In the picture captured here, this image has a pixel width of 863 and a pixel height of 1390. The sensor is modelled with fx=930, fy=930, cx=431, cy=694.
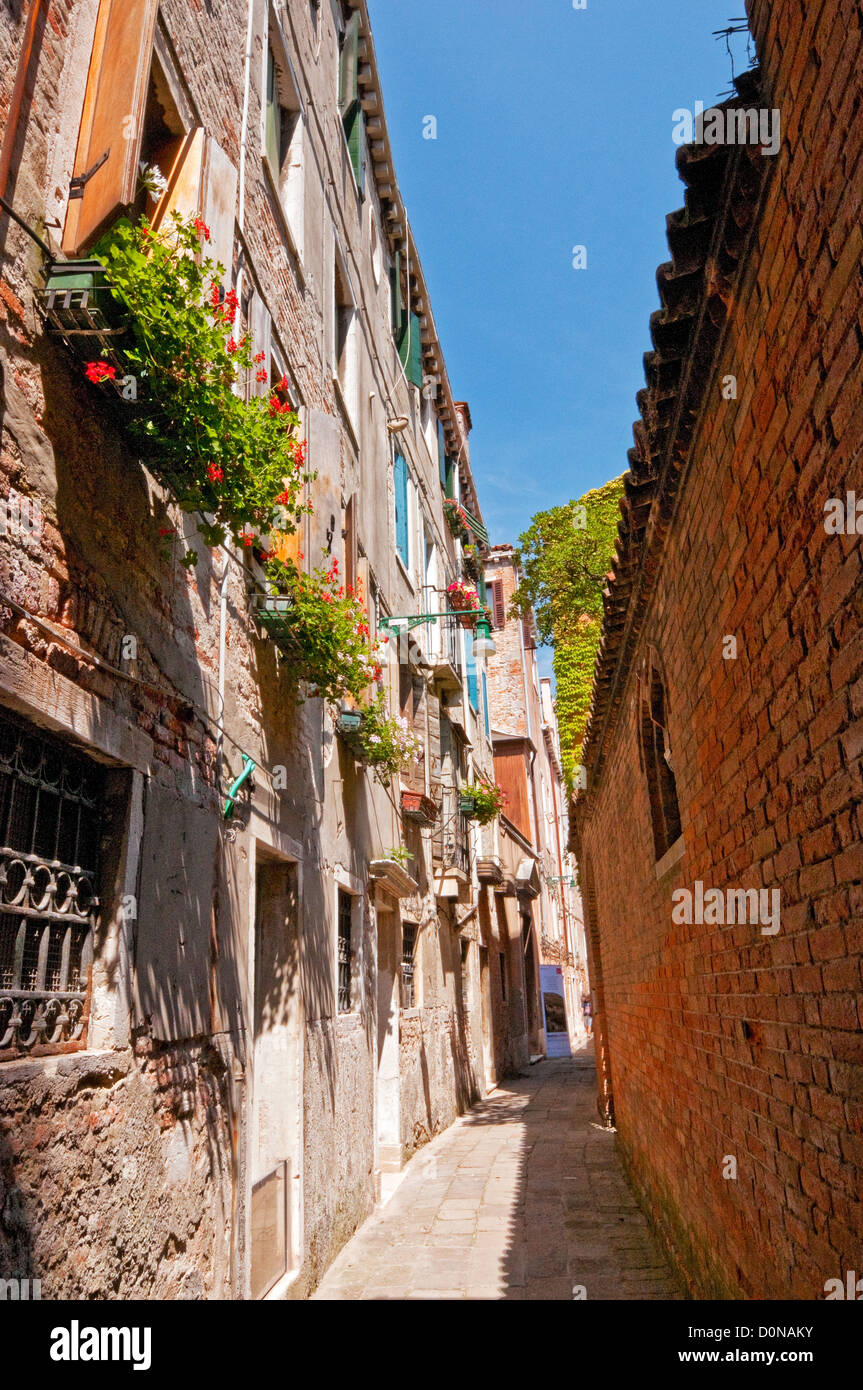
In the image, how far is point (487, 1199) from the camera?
8.16m

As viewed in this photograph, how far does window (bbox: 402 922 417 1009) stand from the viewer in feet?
34.2

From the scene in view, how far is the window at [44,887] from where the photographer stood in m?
2.78

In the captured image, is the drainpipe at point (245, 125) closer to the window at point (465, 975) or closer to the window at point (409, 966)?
the window at point (409, 966)

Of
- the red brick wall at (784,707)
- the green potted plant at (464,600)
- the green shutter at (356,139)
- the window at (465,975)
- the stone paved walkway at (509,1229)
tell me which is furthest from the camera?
the window at (465,975)

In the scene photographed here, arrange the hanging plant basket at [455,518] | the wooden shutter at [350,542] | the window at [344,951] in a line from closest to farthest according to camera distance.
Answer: the window at [344,951] < the wooden shutter at [350,542] < the hanging plant basket at [455,518]

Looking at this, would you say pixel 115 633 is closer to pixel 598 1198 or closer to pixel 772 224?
pixel 772 224

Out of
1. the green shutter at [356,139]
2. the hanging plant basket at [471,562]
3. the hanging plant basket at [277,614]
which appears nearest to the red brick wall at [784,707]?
the hanging plant basket at [277,614]

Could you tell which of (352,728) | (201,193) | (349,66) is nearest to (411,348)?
(349,66)

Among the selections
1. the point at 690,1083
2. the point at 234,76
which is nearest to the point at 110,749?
the point at 690,1083

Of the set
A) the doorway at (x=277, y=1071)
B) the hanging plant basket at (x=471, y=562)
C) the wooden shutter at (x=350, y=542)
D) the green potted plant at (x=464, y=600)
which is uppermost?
the hanging plant basket at (x=471, y=562)

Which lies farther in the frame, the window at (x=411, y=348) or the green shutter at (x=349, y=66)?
the window at (x=411, y=348)

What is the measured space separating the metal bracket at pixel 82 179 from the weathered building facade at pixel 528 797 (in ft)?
55.2

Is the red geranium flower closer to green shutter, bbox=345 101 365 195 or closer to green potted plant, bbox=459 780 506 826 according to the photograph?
green shutter, bbox=345 101 365 195

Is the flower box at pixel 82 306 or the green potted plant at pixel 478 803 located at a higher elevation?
the green potted plant at pixel 478 803
